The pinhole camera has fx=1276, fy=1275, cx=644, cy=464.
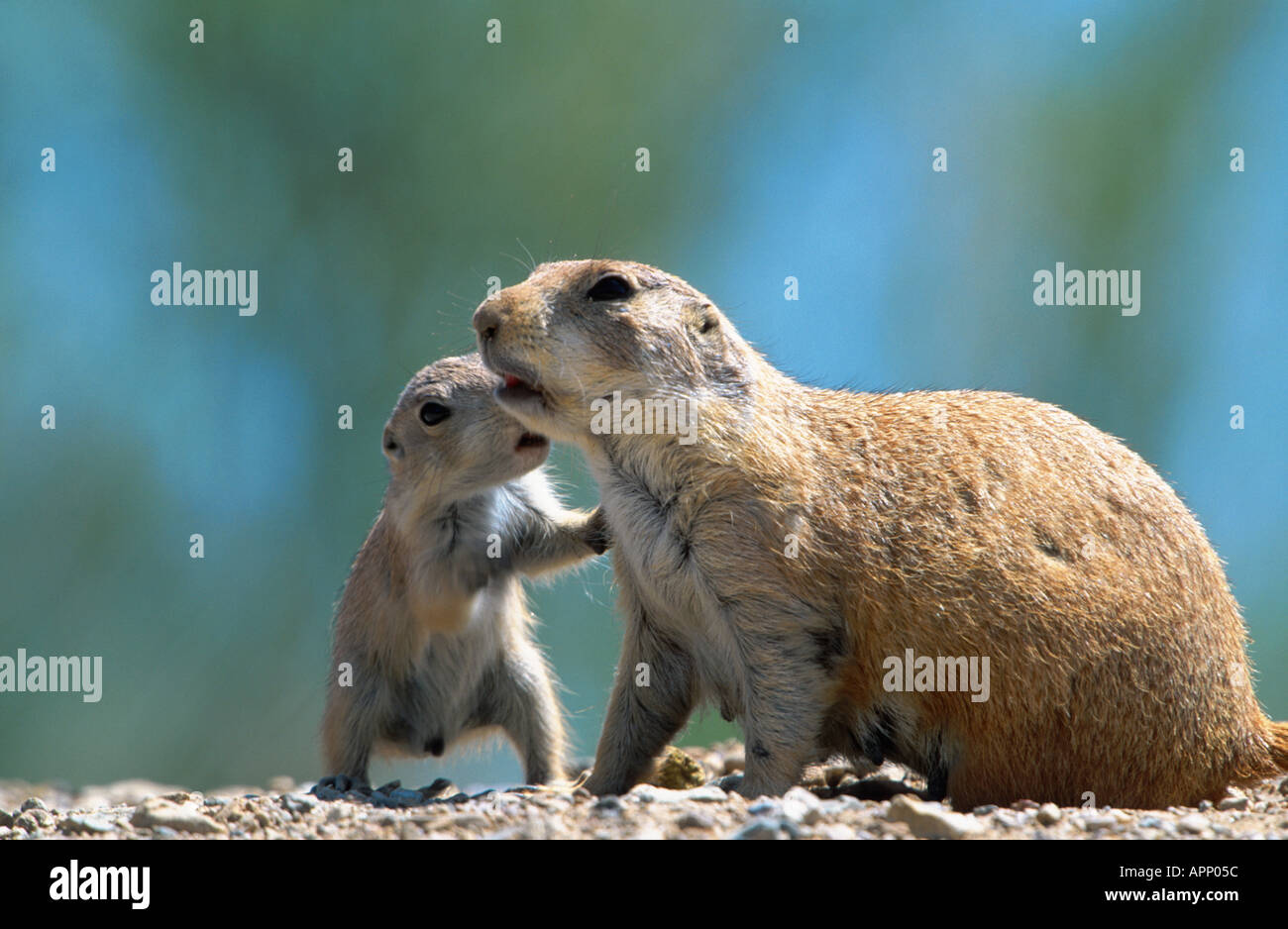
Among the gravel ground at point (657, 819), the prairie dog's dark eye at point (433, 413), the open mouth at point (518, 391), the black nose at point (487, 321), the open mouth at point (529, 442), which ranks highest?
the black nose at point (487, 321)

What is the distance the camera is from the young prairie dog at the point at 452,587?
8289mm

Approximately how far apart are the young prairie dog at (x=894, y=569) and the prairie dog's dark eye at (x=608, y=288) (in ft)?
0.04

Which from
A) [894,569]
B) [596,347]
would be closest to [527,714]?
[596,347]

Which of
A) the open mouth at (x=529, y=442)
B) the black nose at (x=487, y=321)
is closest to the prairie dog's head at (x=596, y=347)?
the black nose at (x=487, y=321)

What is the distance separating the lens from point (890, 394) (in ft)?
25.0

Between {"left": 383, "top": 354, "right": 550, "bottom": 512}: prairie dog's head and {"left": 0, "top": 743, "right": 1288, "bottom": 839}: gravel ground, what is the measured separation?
7.31 ft

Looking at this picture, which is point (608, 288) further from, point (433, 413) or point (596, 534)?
point (433, 413)

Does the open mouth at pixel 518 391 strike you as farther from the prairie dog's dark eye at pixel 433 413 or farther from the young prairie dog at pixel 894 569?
the prairie dog's dark eye at pixel 433 413

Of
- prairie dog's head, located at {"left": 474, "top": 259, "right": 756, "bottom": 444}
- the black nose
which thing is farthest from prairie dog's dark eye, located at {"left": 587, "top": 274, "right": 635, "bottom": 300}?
the black nose
